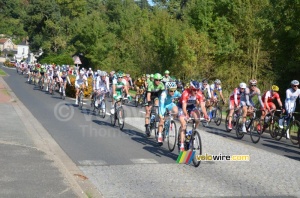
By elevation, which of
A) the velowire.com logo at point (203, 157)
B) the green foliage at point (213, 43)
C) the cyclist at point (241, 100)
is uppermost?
the green foliage at point (213, 43)

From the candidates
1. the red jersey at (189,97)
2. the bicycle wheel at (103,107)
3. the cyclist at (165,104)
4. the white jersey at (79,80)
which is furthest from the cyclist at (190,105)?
the white jersey at (79,80)

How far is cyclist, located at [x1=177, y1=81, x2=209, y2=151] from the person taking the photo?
35.8ft

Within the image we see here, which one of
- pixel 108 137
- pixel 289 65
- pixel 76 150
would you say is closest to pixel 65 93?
pixel 289 65

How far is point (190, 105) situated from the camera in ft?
37.3

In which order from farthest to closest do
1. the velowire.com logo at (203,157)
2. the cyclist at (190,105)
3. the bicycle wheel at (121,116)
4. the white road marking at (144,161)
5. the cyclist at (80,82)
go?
the cyclist at (80,82)
the bicycle wheel at (121,116)
the cyclist at (190,105)
the white road marking at (144,161)
the velowire.com logo at (203,157)

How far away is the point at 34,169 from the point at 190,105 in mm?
4196

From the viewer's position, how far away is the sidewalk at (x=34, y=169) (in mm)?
7449

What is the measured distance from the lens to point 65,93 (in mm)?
31547

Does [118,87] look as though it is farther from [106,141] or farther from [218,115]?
[218,115]

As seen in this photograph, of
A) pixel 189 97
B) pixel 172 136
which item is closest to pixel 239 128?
pixel 172 136

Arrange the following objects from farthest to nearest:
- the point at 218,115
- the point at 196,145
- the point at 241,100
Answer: the point at 218,115 → the point at 241,100 → the point at 196,145

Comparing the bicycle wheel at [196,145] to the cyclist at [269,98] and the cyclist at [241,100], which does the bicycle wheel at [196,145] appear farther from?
the cyclist at [269,98]

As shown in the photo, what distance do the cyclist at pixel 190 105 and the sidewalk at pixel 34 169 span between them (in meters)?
2.68

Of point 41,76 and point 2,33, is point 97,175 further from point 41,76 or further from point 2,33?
point 2,33
